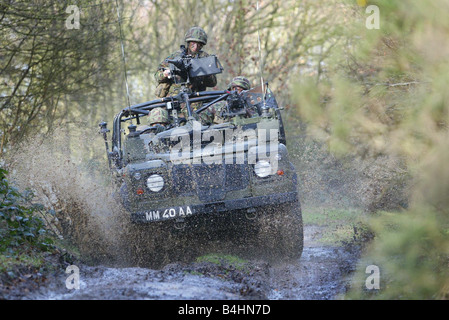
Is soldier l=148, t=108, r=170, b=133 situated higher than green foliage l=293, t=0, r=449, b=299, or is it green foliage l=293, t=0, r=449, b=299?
soldier l=148, t=108, r=170, b=133

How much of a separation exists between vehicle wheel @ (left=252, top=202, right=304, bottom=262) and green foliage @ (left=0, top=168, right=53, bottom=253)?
226 centimetres

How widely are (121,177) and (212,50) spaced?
11.2 meters

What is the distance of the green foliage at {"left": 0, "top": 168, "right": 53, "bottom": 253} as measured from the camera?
6478 mm

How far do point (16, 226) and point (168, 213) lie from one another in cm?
159

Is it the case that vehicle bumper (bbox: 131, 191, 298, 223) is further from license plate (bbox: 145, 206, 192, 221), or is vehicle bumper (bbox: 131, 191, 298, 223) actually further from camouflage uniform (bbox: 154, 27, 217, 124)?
camouflage uniform (bbox: 154, 27, 217, 124)

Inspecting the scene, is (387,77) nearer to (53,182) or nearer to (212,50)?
(53,182)

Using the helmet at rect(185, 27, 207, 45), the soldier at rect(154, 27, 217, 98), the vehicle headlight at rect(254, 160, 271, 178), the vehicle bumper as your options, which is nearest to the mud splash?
the vehicle bumper

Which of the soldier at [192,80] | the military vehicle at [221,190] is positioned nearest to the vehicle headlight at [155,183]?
the military vehicle at [221,190]

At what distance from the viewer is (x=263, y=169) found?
6629mm
